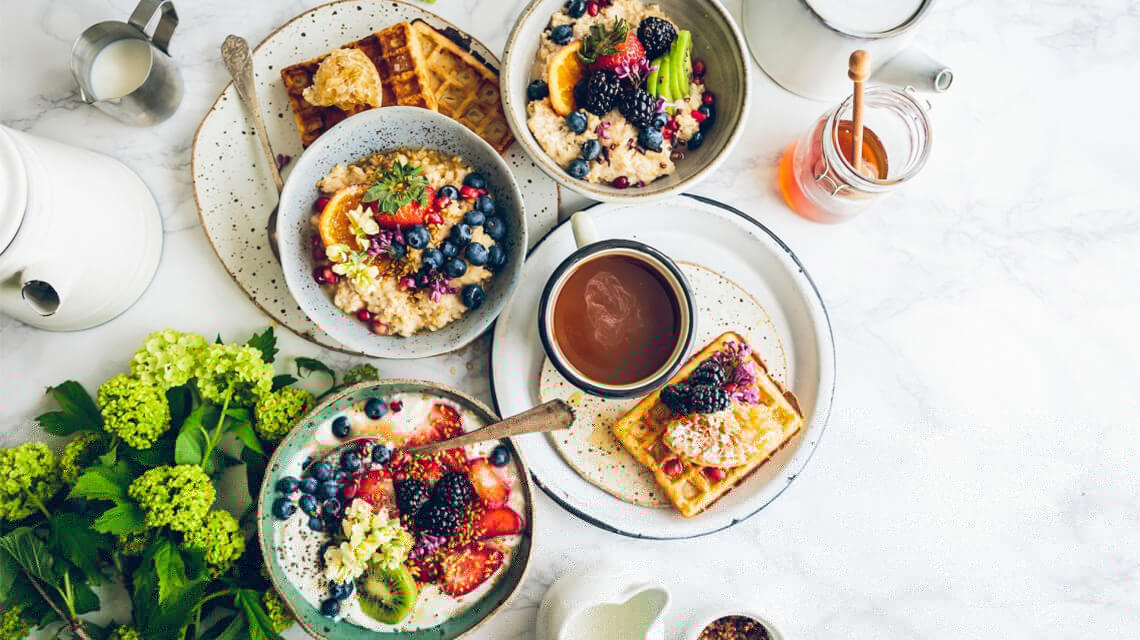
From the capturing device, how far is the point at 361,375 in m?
1.93

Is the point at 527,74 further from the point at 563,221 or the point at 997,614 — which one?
the point at 997,614

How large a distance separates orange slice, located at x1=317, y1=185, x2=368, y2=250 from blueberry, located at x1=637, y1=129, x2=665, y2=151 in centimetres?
68

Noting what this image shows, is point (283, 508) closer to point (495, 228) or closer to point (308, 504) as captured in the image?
point (308, 504)

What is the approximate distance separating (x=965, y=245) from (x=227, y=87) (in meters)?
2.10

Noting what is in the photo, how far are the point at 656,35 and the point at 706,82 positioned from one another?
20 centimetres

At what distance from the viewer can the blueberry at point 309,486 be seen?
182 cm

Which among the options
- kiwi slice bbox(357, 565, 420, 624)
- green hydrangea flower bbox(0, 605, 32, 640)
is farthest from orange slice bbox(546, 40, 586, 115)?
green hydrangea flower bbox(0, 605, 32, 640)

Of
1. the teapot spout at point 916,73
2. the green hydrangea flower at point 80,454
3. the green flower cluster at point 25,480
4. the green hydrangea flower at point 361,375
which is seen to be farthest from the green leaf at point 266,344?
the teapot spout at point 916,73

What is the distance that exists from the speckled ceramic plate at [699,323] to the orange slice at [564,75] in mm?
288

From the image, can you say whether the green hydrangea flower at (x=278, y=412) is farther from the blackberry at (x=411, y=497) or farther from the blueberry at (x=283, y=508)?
the blackberry at (x=411, y=497)

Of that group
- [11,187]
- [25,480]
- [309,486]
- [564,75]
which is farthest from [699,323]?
[25,480]

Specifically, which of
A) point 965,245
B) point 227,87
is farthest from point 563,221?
point 965,245

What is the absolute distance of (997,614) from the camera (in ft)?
7.22

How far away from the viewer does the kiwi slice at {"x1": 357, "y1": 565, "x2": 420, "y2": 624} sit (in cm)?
180
